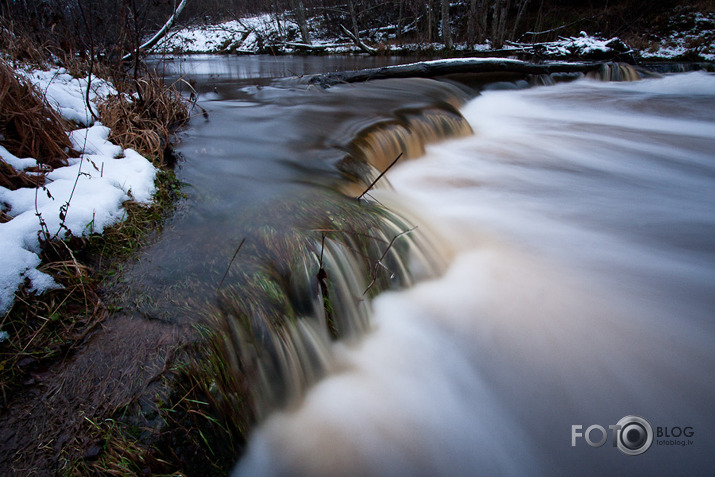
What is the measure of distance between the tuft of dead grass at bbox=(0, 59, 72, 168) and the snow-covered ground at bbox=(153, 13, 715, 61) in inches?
130

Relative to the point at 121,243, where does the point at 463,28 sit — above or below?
above

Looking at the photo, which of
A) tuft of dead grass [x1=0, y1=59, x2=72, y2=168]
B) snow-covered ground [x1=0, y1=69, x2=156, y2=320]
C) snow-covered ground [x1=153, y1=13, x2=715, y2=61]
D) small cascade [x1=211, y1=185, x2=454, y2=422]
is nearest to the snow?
snow-covered ground [x1=0, y1=69, x2=156, y2=320]

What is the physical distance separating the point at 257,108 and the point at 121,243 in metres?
4.11

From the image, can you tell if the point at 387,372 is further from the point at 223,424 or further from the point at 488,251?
the point at 488,251

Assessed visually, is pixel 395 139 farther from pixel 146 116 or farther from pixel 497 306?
pixel 146 116

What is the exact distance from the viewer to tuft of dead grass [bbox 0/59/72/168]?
2771 millimetres

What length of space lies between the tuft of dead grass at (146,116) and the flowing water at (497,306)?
15.3 inches

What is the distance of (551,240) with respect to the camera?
3670mm

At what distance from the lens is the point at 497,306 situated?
2881mm

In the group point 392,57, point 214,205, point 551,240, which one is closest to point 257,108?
point 214,205

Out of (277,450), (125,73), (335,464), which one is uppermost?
(125,73)

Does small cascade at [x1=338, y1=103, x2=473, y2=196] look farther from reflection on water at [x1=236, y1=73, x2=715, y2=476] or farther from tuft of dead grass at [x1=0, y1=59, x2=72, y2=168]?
tuft of dead grass at [x1=0, y1=59, x2=72, y2=168]

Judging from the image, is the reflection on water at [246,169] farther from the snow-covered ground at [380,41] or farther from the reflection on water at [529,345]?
the snow-covered ground at [380,41]

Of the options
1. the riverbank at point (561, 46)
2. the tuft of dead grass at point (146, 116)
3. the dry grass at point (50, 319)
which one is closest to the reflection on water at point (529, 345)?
the dry grass at point (50, 319)
